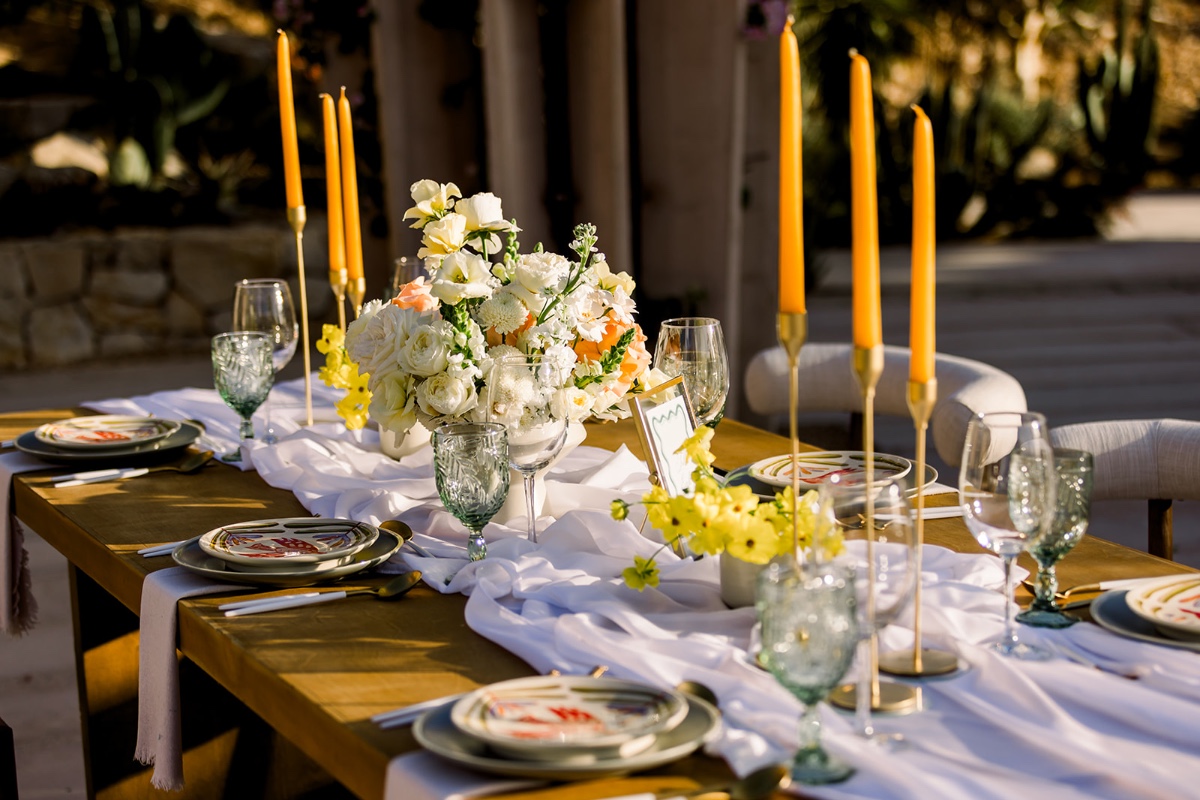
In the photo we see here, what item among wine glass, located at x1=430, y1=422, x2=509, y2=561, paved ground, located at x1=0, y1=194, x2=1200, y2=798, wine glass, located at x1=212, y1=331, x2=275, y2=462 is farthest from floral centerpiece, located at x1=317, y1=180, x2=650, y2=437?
paved ground, located at x1=0, y1=194, x2=1200, y2=798

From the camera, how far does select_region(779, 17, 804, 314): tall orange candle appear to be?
1148 millimetres

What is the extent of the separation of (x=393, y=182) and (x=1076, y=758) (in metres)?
4.27

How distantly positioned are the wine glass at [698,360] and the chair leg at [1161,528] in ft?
2.34

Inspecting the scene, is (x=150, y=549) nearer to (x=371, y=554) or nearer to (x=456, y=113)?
(x=371, y=554)

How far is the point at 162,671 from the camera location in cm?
152

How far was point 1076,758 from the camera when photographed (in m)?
1.07

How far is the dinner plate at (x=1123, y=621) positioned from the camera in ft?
4.23

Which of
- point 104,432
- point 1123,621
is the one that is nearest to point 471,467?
point 1123,621

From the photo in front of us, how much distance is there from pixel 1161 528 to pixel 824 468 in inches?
21.4

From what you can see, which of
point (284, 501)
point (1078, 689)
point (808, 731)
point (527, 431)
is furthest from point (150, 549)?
point (1078, 689)

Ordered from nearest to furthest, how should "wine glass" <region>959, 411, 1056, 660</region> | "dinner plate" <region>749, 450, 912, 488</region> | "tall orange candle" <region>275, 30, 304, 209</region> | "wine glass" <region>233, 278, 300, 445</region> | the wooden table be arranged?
1. the wooden table
2. "wine glass" <region>959, 411, 1056, 660</region>
3. "dinner plate" <region>749, 450, 912, 488</region>
4. "tall orange candle" <region>275, 30, 304, 209</region>
5. "wine glass" <region>233, 278, 300, 445</region>

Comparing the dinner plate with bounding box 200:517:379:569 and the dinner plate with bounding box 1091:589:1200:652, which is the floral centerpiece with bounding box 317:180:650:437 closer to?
the dinner plate with bounding box 200:517:379:569

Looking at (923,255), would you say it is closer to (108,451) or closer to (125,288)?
(108,451)

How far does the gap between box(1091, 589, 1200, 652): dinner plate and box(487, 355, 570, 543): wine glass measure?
64cm
